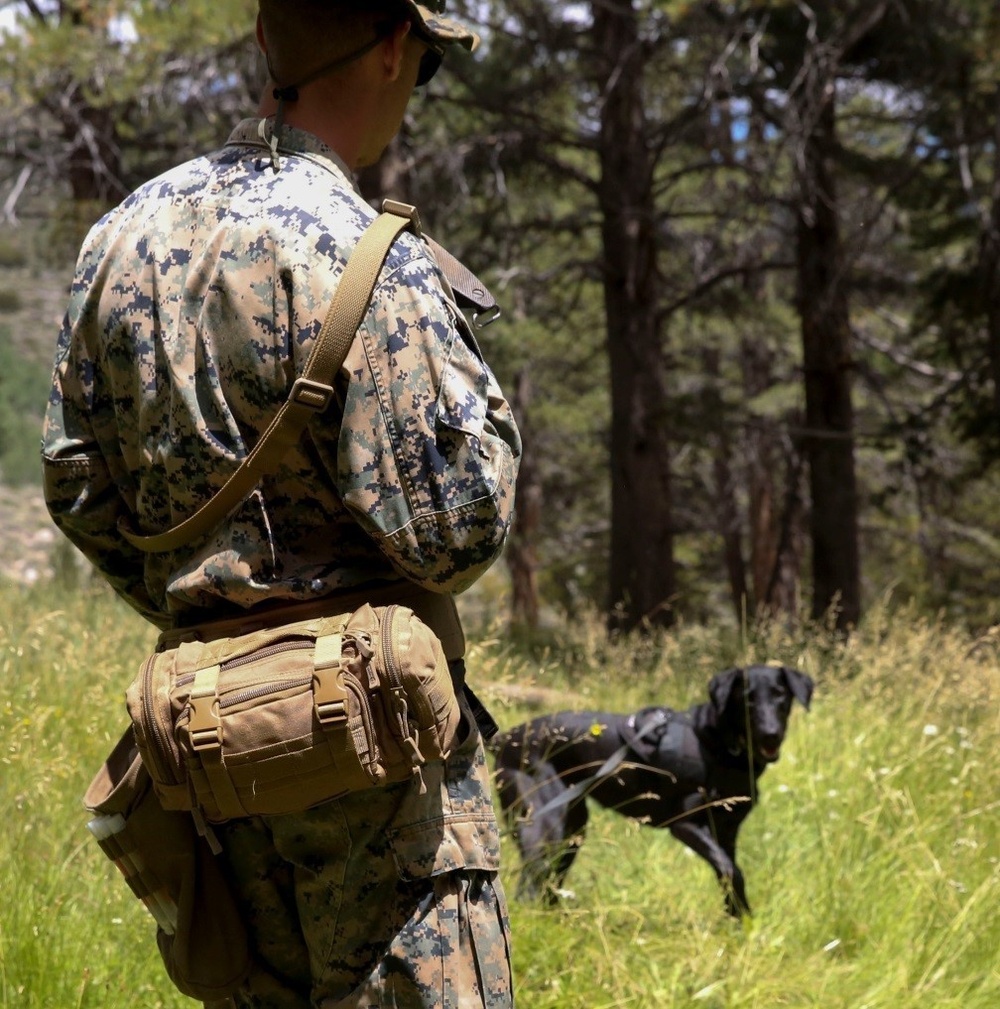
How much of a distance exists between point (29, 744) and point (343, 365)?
7.87ft

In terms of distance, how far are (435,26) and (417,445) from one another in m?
0.77

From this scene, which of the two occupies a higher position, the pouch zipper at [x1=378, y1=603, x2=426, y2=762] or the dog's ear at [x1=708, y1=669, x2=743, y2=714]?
the pouch zipper at [x1=378, y1=603, x2=426, y2=762]

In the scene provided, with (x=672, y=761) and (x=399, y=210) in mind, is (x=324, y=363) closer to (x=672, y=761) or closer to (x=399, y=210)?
(x=399, y=210)

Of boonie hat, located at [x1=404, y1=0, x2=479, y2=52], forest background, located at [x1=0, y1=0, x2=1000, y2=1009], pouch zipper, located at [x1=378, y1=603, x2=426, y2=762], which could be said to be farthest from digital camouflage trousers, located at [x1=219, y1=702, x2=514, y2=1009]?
boonie hat, located at [x1=404, y1=0, x2=479, y2=52]

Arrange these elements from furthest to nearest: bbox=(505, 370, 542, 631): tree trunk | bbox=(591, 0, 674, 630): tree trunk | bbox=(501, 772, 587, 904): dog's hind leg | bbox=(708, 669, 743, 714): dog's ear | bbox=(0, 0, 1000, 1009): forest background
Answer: bbox=(505, 370, 542, 631): tree trunk
bbox=(591, 0, 674, 630): tree trunk
bbox=(708, 669, 743, 714): dog's ear
bbox=(501, 772, 587, 904): dog's hind leg
bbox=(0, 0, 1000, 1009): forest background

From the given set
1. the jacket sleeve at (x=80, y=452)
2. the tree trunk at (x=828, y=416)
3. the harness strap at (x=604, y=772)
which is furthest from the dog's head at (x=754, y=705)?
the tree trunk at (x=828, y=416)

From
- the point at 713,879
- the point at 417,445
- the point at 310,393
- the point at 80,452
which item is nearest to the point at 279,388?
the point at 310,393

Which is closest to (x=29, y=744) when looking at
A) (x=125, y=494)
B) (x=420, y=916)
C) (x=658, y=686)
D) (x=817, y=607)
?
(x=125, y=494)

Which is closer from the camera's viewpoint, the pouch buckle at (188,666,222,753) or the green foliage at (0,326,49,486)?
the pouch buckle at (188,666,222,753)

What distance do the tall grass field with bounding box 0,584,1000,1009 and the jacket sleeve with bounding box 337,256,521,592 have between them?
162 centimetres

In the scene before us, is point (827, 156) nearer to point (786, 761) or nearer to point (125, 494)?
point (786, 761)

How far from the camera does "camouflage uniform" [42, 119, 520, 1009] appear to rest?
1.77 meters

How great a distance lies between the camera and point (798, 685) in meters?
3.98

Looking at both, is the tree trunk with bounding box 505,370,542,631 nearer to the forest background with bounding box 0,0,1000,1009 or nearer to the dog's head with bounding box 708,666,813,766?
the forest background with bounding box 0,0,1000,1009
